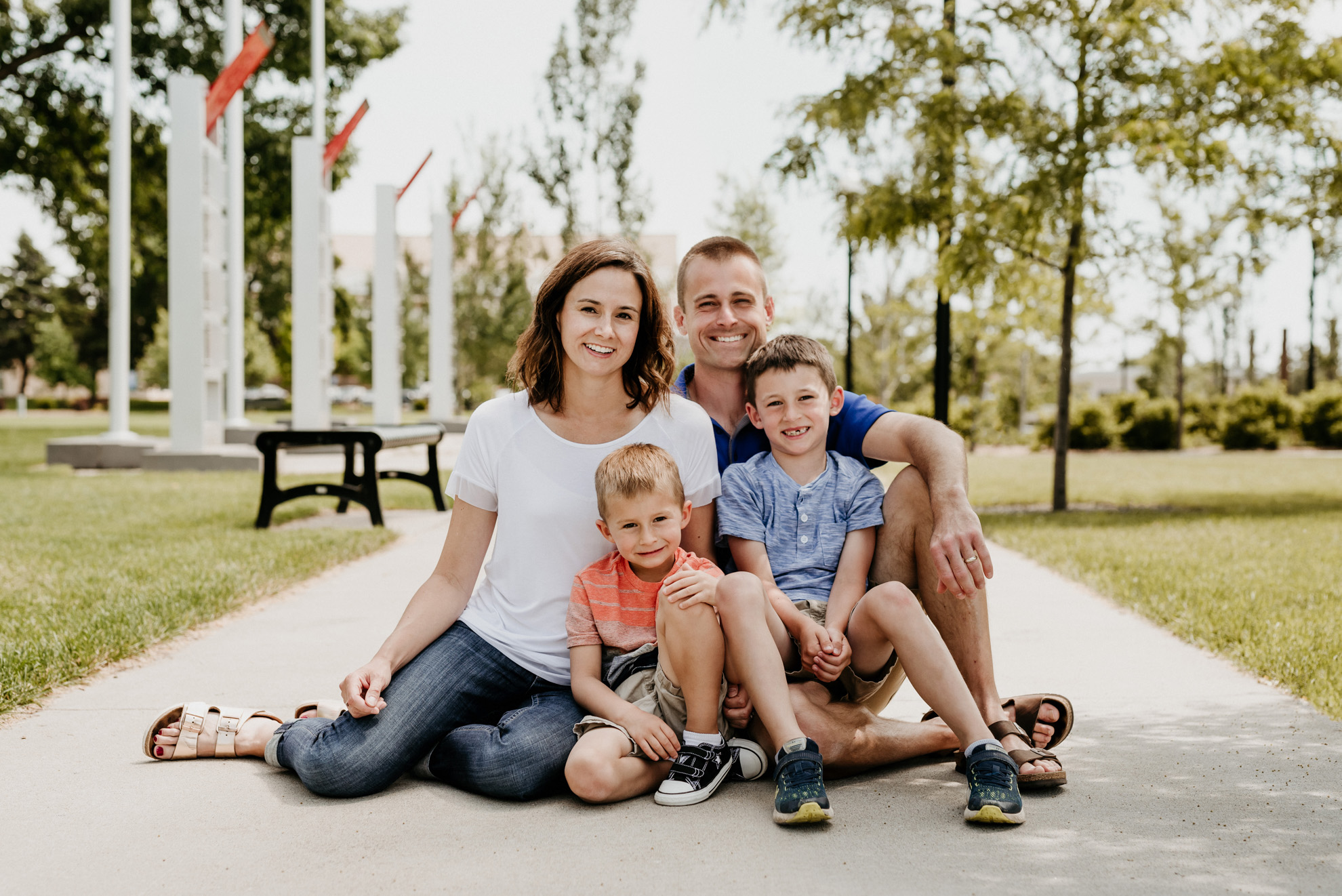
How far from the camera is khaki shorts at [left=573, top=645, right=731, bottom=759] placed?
286 centimetres

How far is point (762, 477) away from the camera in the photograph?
127 inches

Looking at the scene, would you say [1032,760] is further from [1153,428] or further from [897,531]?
[1153,428]

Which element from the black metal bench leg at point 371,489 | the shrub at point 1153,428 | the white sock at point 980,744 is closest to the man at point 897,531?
the white sock at point 980,744

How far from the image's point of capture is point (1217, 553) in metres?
7.61

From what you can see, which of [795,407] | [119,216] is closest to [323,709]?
[795,407]

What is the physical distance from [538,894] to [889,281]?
25.8 m

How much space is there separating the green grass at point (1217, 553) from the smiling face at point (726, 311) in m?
2.45

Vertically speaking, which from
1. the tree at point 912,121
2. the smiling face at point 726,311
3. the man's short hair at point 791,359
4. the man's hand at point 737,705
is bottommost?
the man's hand at point 737,705

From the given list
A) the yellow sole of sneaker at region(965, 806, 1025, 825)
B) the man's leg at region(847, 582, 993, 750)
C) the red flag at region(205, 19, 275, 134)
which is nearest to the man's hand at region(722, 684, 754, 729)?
the man's leg at region(847, 582, 993, 750)

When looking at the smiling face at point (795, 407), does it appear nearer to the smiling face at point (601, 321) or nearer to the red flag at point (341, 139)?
the smiling face at point (601, 321)

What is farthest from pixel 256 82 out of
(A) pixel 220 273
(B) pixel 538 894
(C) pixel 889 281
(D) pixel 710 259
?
(B) pixel 538 894

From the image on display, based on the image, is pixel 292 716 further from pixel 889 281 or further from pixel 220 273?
pixel 889 281

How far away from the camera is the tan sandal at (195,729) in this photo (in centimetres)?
319

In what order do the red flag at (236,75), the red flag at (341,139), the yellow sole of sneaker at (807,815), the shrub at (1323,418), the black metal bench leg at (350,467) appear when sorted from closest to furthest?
1. the yellow sole of sneaker at (807,815)
2. the black metal bench leg at (350,467)
3. the red flag at (236,75)
4. the red flag at (341,139)
5. the shrub at (1323,418)
